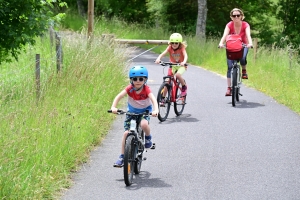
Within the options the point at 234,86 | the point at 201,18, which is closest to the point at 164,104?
the point at 234,86

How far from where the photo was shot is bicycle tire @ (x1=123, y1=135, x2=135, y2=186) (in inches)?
331

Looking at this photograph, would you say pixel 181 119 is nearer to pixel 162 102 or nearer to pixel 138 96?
pixel 162 102

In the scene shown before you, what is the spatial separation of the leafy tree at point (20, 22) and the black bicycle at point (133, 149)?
16.1 ft

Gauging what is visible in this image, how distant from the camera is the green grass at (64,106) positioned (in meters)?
7.81

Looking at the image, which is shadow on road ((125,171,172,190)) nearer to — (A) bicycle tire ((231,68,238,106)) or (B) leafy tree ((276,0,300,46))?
(A) bicycle tire ((231,68,238,106))

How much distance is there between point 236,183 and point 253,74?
11.6 meters

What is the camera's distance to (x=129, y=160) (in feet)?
28.1

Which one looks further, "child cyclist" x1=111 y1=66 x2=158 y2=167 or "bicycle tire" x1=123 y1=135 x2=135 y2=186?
"child cyclist" x1=111 y1=66 x2=158 y2=167

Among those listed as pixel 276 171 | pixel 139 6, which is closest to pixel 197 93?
pixel 276 171

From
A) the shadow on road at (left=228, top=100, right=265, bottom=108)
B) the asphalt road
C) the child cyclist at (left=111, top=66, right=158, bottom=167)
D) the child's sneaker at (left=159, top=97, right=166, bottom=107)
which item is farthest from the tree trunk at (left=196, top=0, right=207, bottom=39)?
the child cyclist at (left=111, top=66, right=158, bottom=167)

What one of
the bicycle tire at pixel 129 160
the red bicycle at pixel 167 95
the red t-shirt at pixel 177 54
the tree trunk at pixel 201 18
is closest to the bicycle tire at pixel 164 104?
the red bicycle at pixel 167 95

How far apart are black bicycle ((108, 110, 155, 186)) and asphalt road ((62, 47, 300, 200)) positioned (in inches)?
5.6

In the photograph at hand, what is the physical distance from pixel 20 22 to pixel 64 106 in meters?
2.92

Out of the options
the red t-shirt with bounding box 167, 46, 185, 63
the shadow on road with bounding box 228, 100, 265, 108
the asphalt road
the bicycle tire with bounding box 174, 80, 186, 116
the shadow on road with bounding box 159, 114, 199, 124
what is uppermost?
the red t-shirt with bounding box 167, 46, 185, 63
